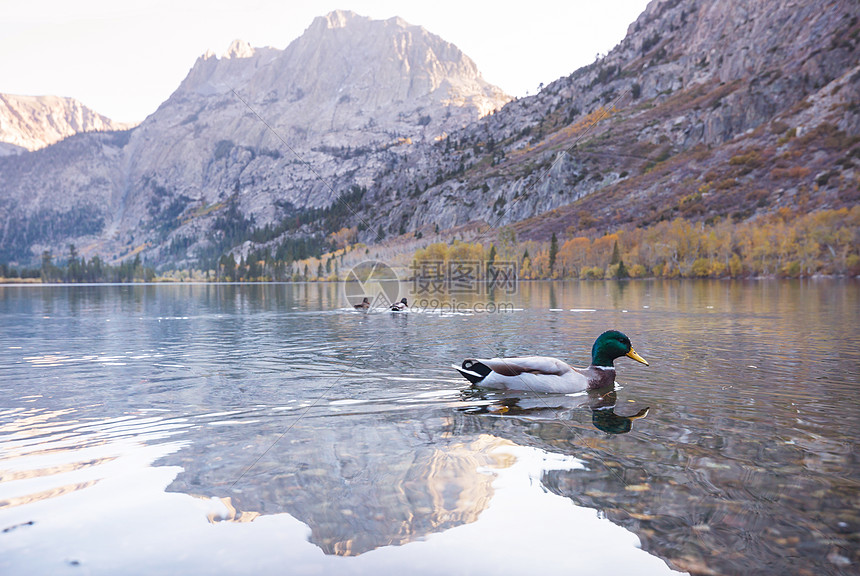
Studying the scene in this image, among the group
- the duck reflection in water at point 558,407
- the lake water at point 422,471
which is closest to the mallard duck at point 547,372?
the duck reflection in water at point 558,407

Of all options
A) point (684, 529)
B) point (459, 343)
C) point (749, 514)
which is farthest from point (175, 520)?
point (459, 343)

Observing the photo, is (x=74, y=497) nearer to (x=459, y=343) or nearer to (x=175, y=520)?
(x=175, y=520)

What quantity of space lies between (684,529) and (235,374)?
46.7 ft

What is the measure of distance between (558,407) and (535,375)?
1.35 m

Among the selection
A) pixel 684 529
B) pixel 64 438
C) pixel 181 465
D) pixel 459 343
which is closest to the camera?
pixel 684 529

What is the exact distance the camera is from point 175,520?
697cm

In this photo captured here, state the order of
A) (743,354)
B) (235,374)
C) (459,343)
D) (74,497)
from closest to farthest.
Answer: (74,497), (235,374), (743,354), (459,343)

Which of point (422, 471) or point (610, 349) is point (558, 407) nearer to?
point (610, 349)

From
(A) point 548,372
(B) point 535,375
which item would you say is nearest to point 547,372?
(A) point 548,372

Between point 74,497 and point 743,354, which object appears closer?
point 74,497

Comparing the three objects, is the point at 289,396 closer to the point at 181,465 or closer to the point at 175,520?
the point at 181,465

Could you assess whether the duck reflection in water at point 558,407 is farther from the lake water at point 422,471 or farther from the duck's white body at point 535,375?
the duck's white body at point 535,375

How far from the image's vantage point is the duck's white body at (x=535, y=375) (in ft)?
46.4

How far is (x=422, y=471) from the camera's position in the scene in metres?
8.61
